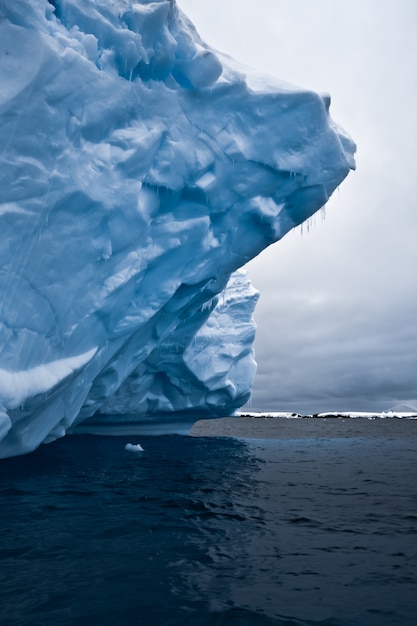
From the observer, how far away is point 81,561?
482 centimetres

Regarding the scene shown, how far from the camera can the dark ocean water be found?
3.87m

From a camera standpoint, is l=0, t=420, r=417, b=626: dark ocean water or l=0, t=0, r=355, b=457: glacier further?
l=0, t=0, r=355, b=457: glacier

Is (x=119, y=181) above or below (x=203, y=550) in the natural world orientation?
above

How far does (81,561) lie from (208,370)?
14.3m

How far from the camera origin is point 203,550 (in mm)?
5367

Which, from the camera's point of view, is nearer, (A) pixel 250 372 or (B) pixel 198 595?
(B) pixel 198 595

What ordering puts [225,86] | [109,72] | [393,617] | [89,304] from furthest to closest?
[225,86], [89,304], [109,72], [393,617]

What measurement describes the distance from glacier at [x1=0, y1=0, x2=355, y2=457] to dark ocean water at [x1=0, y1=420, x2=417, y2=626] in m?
2.13

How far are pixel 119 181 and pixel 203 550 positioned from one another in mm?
6840

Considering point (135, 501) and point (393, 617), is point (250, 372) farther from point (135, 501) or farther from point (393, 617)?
point (393, 617)

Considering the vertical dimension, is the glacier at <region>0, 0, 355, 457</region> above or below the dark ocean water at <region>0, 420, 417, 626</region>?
above

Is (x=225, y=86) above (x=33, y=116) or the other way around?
above

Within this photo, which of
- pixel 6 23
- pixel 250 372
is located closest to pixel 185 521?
pixel 6 23

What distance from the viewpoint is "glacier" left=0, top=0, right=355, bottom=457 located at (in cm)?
773
